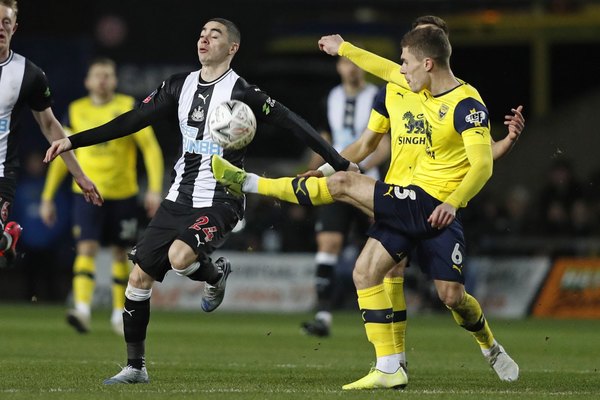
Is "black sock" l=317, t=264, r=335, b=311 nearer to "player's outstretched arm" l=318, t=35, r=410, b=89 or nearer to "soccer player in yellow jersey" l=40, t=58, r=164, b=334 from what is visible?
"soccer player in yellow jersey" l=40, t=58, r=164, b=334

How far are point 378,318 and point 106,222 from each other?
5663mm

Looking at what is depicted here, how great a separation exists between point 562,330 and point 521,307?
3.13 m

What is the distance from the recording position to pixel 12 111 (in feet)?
→ 29.7

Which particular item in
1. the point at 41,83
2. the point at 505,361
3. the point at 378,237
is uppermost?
the point at 41,83

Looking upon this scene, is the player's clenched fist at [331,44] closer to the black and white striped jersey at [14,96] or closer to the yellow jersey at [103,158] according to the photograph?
the black and white striped jersey at [14,96]

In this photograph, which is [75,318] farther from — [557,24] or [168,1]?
[557,24]

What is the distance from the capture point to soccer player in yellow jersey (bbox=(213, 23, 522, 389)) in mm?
8078

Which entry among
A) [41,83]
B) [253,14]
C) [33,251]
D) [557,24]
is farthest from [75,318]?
[557,24]

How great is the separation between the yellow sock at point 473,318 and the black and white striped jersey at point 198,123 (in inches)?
45.6

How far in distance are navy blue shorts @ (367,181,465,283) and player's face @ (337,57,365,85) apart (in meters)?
4.95

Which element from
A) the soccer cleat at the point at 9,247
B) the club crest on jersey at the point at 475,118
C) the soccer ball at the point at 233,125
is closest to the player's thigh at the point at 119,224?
the soccer cleat at the point at 9,247

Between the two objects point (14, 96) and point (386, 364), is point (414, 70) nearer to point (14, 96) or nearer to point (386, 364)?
point (386, 364)

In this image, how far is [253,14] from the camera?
69.6 ft

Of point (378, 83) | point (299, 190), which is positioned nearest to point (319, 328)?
point (299, 190)
